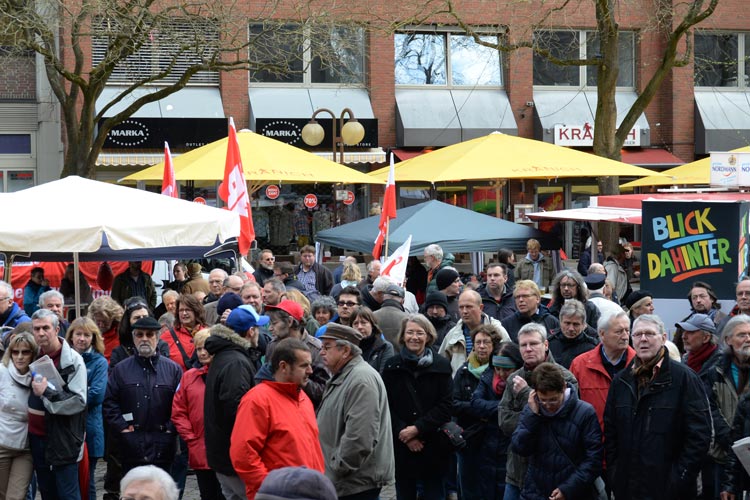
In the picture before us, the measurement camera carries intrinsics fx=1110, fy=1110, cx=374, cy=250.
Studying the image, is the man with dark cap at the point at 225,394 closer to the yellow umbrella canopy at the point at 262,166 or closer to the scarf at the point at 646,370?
the scarf at the point at 646,370

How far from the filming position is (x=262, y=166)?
16766mm

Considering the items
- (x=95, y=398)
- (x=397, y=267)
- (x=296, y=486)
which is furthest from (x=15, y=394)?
(x=397, y=267)

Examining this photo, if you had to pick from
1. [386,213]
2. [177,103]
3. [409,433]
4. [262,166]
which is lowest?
[409,433]

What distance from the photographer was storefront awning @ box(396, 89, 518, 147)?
96.0 ft

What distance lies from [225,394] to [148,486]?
2477 mm

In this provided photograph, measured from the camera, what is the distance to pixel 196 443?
7.47 metres

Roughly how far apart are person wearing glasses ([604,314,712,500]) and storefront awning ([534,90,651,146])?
940 inches

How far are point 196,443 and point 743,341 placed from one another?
3.63 metres

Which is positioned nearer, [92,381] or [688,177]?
[92,381]

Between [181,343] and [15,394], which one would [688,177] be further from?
[15,394]

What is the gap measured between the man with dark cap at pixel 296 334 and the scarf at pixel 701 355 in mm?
2628

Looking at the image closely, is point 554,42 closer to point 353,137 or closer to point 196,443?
point 353,137

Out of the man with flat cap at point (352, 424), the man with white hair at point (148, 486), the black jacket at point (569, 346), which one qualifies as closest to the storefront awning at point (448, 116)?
the black jacket at point (569, 346)

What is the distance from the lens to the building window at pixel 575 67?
1214 inches
